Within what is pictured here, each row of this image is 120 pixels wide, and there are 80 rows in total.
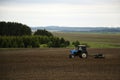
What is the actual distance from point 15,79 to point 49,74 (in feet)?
9.59

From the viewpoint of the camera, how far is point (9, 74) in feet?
65.6

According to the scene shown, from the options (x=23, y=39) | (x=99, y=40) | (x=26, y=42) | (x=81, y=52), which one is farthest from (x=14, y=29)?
(x=81, y=52)

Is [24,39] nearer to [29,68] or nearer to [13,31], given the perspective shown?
[13,31]

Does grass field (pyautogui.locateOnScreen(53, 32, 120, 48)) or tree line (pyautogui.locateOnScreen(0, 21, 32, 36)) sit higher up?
tree line (pyautogui.locateOnScreen(0, 21, 32, 36))

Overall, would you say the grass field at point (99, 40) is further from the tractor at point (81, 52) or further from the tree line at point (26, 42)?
the tractor at point (81, 52)

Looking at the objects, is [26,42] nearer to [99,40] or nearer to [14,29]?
[14,29]

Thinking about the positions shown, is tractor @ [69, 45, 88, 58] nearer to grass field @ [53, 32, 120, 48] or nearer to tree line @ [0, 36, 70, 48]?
tree line @ [0, 36, 70, 48]

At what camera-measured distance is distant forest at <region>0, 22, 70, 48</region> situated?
58156 millimetres

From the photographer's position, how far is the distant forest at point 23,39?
58.2 meters

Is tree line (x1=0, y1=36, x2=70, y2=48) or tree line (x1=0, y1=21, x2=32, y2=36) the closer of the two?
tree line (x1=0, y1=36, x2=70, y2=48)

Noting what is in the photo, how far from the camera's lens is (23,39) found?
61.7m

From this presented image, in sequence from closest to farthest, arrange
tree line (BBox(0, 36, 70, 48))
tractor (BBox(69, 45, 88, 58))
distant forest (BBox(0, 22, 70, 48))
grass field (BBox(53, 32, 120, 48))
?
tractor (BBox(69, 45, 88, 58))
tree line (BBox(0, 36, 70, 48))
distant forest (BBox(0, 22, 70, 48))
grass field (BBox(53, 32, 120, 48))

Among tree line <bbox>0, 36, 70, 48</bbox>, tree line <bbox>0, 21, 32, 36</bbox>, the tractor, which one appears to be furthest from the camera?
tree line <bbox>0, 21, 32, 36</bbox>

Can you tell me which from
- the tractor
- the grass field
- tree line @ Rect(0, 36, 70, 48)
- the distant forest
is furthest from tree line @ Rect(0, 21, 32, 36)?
the tractor
